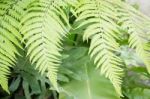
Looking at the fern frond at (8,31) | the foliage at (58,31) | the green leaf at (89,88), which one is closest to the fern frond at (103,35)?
the foliage at (58,31)

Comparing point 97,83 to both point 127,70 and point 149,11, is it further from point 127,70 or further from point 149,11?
point 149,11

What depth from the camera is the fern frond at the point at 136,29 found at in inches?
34.1

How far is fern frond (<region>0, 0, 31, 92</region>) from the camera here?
874mm

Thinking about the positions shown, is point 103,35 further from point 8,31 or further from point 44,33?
point 8,31

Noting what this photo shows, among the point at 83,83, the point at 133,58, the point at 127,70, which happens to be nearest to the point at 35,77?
the point at 83,83

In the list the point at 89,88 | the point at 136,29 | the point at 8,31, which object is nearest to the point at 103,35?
the point at 136,29

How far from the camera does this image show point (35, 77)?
1235mm

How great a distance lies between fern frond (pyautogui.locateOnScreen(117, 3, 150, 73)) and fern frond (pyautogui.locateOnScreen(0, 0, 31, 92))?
0.89 feet

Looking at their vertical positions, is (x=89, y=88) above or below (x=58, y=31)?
below

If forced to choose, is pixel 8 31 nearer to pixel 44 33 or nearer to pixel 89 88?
pixel 44 33

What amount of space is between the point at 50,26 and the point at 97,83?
23.7 inches

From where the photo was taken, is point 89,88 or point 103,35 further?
point 89,88

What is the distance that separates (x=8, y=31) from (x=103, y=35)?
256mm

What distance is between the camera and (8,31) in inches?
35.6
